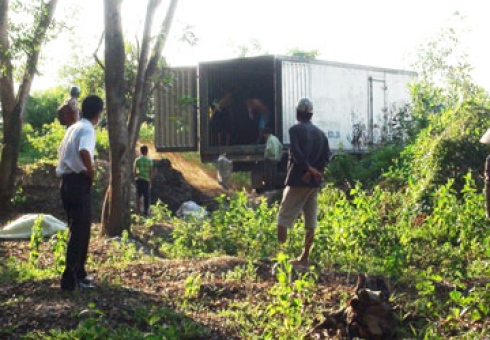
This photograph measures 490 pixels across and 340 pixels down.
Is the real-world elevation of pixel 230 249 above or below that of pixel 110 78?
below

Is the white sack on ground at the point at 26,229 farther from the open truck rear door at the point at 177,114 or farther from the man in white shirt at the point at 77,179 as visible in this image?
the open truck rear door at the point at 177,114

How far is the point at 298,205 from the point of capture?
1049 cm

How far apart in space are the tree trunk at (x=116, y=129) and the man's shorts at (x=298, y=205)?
183 inches

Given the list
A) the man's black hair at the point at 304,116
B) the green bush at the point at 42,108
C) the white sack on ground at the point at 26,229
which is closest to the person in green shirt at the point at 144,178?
the white sack on ground at the point at 26,229

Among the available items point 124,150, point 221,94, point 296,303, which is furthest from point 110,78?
point 221,94

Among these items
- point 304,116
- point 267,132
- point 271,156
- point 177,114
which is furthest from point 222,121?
point 304,116

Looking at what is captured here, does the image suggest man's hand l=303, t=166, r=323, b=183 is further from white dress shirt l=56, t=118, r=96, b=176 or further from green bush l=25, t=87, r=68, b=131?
green bush l=25, t=87, r=68, b=131

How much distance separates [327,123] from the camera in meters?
23.9

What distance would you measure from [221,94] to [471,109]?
27.9 feet

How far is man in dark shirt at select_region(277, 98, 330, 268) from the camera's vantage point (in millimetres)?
10311

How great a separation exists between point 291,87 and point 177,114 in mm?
2998

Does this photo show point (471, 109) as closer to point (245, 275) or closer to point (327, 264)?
point (327, 264)

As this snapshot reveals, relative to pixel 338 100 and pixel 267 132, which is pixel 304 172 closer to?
pixel 267 132

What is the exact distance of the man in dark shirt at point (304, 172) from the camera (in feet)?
33.8
